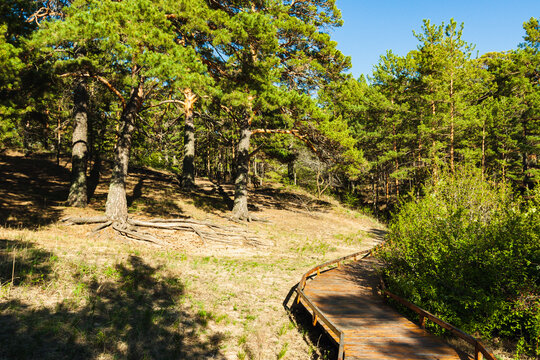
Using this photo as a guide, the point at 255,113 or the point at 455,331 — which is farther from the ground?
the point at 255,113

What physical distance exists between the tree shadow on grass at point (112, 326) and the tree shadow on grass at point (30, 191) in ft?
22.3

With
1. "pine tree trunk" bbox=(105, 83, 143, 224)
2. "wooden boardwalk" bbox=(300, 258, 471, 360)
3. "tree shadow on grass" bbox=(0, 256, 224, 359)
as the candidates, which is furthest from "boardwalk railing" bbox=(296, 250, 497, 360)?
"pine tree trunk" bbox=(105, 83, 143, 224)

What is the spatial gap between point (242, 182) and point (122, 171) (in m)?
7.34

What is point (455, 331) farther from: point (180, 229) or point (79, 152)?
point (79, 152)

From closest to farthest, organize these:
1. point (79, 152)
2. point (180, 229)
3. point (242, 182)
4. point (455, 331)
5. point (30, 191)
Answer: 1. point (455, 331)
2. point (180, 229)
3. point (79, 152)
4. point (30, 191)
5. point (242, 182)

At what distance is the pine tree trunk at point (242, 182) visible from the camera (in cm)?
1767

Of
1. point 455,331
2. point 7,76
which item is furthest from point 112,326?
point 7,76

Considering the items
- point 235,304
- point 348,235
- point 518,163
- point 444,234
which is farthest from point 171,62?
point 518,163

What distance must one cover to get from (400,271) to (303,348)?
4934 mm

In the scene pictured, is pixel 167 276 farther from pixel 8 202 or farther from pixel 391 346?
pixel 8 202

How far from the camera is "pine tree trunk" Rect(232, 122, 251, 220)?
17672 millimetres

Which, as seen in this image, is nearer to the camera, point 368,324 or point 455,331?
point 455,331

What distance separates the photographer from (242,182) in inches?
707

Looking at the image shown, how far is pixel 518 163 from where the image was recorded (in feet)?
103
